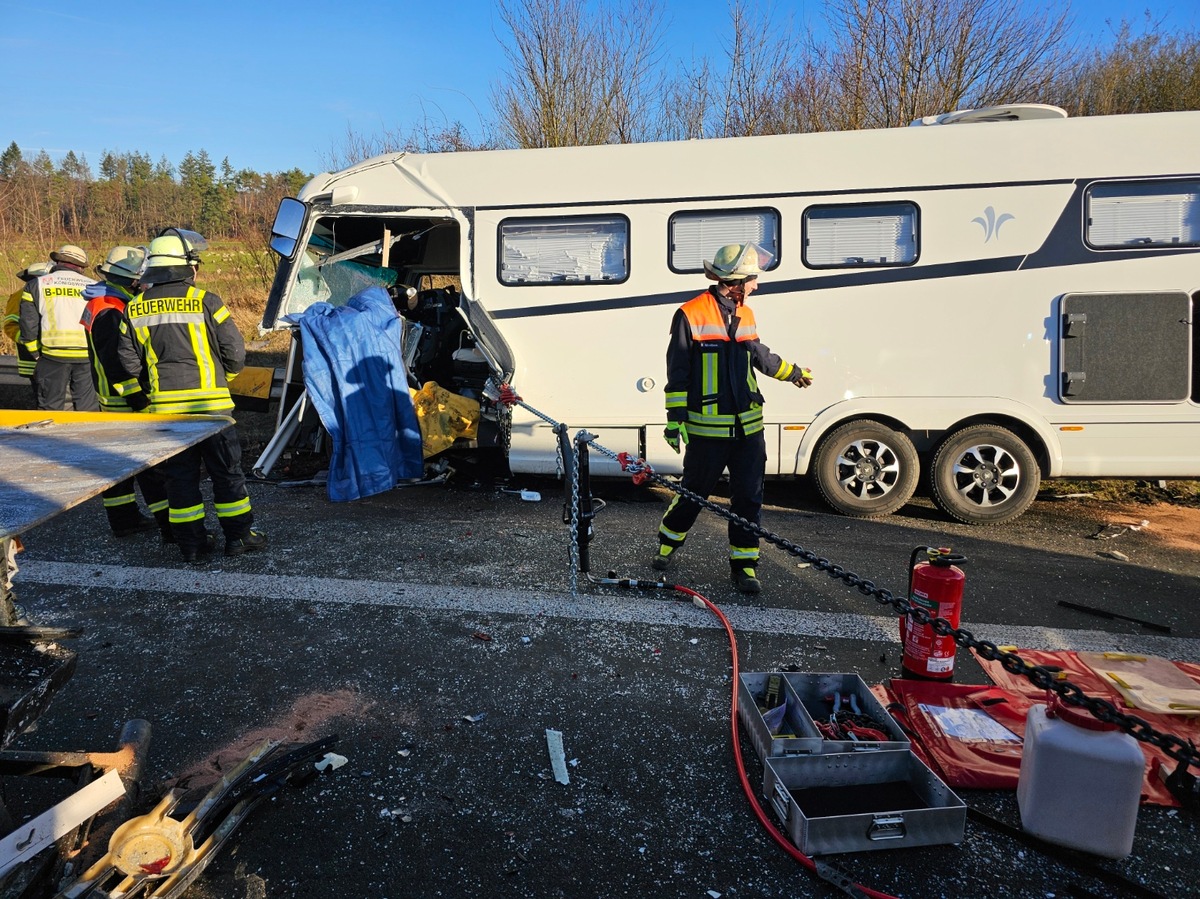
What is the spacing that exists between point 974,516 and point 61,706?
6.06m

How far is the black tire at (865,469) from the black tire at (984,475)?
239 mm

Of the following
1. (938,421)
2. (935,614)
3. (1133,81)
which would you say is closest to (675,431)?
(935,614)

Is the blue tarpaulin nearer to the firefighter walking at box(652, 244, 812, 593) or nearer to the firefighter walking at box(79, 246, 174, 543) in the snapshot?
the firefighter walking at box(79, 246, 174, 543)

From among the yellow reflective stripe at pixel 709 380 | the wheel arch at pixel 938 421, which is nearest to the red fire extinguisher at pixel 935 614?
the yellow reflective stripe at pixel 709 380

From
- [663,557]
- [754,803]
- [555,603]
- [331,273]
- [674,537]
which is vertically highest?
[331,273]

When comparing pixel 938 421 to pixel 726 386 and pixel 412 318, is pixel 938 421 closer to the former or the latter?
pixel 726 386

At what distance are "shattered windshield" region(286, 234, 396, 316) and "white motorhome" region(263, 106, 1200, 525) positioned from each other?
0.12 metres

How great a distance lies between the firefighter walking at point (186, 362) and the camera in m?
5.19

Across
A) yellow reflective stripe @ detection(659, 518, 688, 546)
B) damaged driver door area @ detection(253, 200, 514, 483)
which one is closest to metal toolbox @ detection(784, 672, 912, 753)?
yellow reflective stripe @ detection(659, 518, 688, 546)

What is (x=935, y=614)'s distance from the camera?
136 inches

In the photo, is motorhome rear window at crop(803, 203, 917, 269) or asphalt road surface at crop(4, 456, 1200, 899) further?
motorhome rear window at crop(803, 203, 917, 269)

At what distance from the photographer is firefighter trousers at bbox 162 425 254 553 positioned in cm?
519

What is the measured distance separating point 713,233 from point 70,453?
4.82 m

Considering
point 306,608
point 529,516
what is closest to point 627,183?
point 529,516
